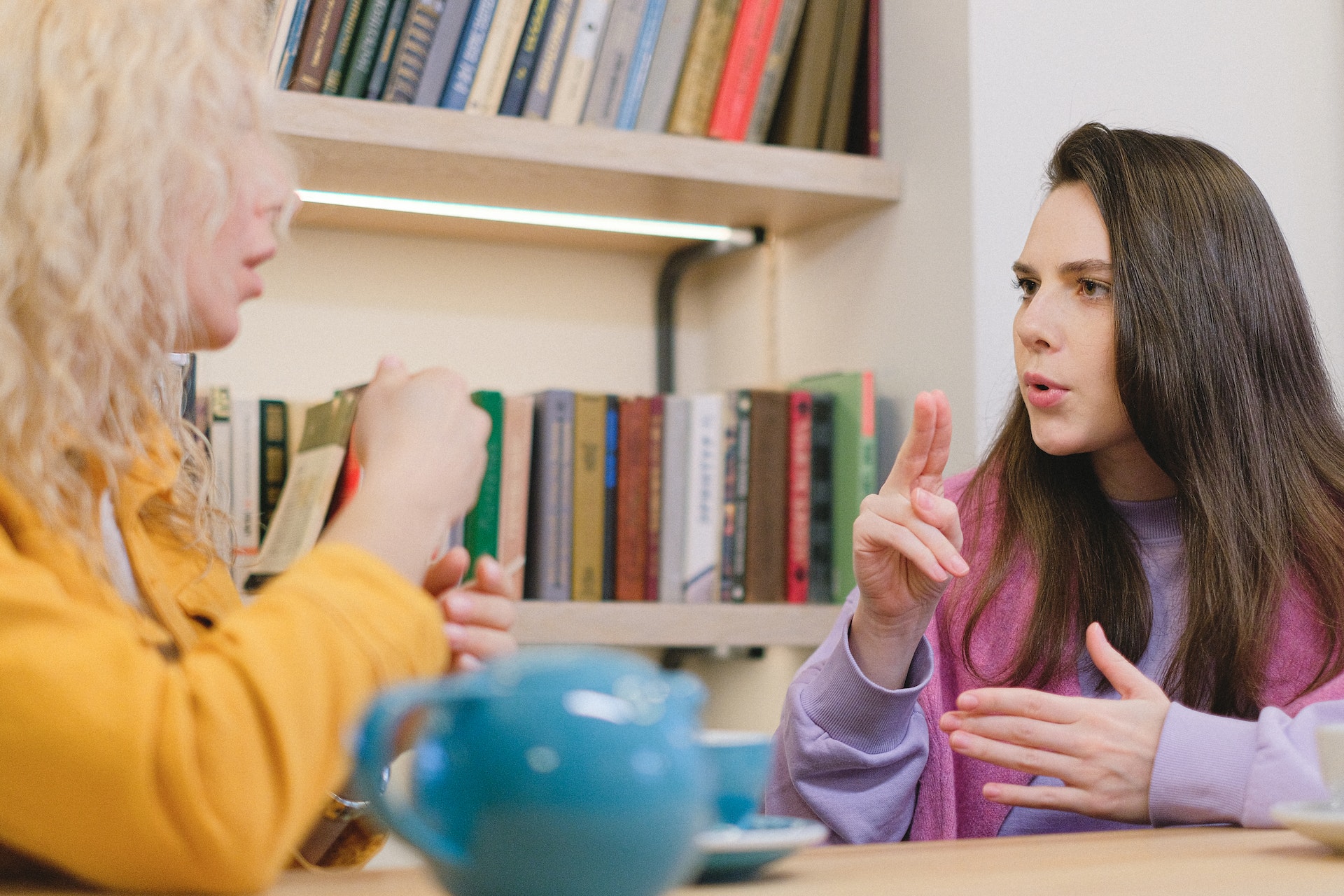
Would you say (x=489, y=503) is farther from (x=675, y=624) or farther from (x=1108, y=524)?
(x=1108, y=524)

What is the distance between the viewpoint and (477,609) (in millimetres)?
799

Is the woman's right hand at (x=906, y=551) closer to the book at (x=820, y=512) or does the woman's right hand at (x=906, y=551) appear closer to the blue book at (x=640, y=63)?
the book at (x=820, y=512)

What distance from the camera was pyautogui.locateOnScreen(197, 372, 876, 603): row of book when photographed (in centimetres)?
167

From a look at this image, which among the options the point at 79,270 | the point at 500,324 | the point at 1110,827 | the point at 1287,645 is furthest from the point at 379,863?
the point at 79,270

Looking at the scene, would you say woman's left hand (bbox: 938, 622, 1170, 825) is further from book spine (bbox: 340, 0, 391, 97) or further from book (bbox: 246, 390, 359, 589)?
book spine (bbox: 340, 0, 391, 97)

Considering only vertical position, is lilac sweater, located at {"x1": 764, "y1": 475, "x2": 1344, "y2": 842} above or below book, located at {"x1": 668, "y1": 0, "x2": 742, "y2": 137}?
below

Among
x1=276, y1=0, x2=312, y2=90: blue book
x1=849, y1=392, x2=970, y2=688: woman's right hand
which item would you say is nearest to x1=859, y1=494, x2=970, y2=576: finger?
x1=849, y1=392, x2=970, y2=688: woman's right hand

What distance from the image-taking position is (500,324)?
2072mm

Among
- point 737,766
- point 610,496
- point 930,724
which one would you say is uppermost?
point 610,496

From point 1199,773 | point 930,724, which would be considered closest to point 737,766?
point 1199,773

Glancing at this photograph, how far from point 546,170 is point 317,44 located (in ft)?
1.09

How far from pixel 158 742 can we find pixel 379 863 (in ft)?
4.52

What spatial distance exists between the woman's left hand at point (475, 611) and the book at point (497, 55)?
3.32 feet

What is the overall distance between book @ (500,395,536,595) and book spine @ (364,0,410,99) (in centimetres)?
44
